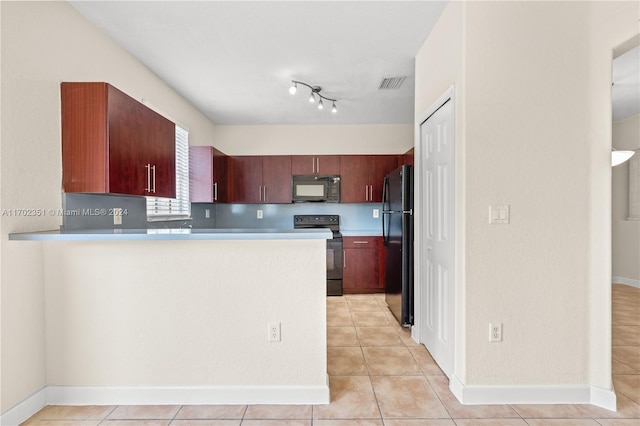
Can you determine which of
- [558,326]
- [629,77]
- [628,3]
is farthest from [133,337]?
[629,77]

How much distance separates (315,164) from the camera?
4.73m

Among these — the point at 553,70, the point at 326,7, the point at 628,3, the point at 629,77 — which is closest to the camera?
the point at 628,3

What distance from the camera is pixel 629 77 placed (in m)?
3.15

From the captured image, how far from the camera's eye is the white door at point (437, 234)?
6.93 feet

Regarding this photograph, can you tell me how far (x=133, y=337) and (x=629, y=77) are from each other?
4876mm

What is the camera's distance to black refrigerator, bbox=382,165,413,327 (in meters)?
2.96

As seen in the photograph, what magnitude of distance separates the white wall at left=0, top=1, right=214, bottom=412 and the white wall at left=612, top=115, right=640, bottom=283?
6.54 meters

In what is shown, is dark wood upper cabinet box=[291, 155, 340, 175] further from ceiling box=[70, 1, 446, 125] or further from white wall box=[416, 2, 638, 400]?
white wall box=[416, 2, 638, 400]

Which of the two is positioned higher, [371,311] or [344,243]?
[344,243]

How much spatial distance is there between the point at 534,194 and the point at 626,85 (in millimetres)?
2736

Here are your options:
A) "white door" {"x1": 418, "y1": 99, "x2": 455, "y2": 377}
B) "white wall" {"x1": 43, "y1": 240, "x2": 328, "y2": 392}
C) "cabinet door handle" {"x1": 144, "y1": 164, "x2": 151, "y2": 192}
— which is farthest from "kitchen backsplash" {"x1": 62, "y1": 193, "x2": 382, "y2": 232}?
"white door" {"x1": 418, "y1": 99, "x2": 455, "y2": 377}

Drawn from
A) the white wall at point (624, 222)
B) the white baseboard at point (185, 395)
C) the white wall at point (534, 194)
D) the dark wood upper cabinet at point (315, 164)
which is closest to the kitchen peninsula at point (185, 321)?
the white baseboard at point (185, 395)

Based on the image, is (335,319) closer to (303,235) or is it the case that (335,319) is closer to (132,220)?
(303,235)

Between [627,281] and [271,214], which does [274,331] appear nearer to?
[271,214]
